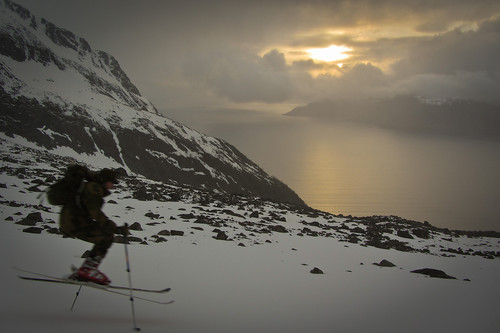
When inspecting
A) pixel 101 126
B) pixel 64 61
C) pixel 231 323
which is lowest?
A: pixel 231 323

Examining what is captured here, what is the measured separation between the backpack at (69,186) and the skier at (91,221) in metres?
0.08

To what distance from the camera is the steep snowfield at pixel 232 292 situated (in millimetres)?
5766

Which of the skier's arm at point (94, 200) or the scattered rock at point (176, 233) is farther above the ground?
the skier's arm at point (94, 200)

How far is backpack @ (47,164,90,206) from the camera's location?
5887mm

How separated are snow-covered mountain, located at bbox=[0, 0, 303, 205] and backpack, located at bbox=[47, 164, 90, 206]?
6785 cm

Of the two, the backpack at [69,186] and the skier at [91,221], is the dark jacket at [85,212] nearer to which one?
the skier at [91,221]

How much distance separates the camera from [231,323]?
641cm

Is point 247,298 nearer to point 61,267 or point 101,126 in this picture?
point 61,267

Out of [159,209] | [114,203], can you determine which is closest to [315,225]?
[159,209]

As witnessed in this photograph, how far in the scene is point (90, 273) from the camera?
5883mm

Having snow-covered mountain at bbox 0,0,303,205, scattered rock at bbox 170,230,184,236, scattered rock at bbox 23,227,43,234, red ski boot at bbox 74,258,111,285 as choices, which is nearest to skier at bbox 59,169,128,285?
red ski boot at bbox 74,258,111,285

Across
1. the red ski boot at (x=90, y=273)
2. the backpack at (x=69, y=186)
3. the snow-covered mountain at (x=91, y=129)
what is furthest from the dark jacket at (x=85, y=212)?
the snow-covered mountain at (x=91, y=129)

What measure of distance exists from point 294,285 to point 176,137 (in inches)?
4101

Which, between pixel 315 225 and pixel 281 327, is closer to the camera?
pixel 281 327
